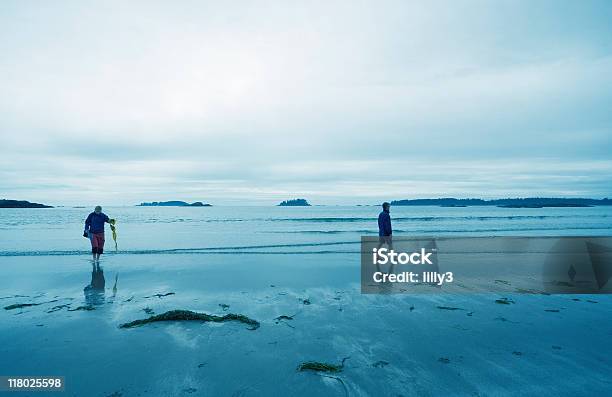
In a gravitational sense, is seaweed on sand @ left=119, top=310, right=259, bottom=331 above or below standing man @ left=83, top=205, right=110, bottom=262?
below

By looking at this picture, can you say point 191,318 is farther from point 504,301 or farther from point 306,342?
point 504,301

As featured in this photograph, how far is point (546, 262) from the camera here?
1493 centimetres

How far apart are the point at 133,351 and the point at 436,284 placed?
8.63 m

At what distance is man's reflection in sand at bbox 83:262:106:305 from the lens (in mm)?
8898

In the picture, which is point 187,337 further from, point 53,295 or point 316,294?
point 53,295

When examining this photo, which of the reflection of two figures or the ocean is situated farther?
the ocean

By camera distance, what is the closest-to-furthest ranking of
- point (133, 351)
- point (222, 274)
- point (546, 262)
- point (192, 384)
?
point (192, 384) < point (133, 351) < point (222, 274) < point (546, 262)

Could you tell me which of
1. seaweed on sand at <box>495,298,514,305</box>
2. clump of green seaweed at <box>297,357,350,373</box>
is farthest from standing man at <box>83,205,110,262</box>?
seaweed on sand at <box>495,298,514,305</box>

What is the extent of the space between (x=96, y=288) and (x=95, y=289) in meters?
0.13

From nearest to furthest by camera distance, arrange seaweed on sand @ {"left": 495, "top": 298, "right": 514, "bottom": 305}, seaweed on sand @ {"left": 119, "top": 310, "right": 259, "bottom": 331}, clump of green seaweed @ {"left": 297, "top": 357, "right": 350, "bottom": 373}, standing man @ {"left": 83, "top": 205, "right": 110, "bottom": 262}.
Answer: clump of green seaweed @ {"left": 297, "top": 357, "right": 350, "bottom": 373} < seaweed on sand @ {"left": 119, "top": 310, "right": 259, "bottom": 331} < seaweed on sand @ {"left": 495, "top": 298, "right": 514, "bottom": 305} < standing man @ {"left": 83, "top": 205, "right": 110, "bottom": 262}

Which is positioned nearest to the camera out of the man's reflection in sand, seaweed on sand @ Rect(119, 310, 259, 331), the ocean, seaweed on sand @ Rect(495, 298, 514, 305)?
seaweed on sand @ Rect(119, 310, 259, 331)

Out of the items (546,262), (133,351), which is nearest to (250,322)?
(133,351)

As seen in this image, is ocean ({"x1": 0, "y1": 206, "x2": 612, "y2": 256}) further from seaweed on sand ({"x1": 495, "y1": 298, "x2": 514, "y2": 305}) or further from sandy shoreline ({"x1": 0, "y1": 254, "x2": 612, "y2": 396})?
seaweed on sand ({"x1": 495, "y1": 298, "x2": 514, "y2": 305})

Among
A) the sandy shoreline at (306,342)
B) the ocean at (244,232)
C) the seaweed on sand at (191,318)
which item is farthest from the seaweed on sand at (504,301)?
the ocean at (244,232)
